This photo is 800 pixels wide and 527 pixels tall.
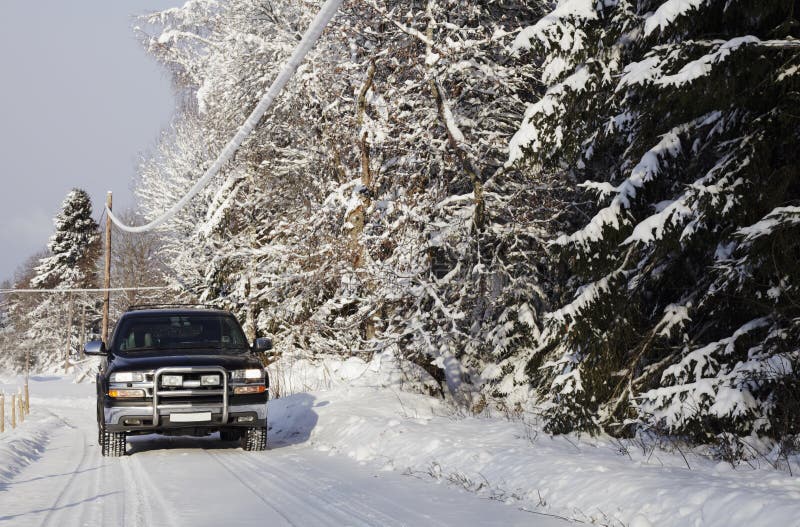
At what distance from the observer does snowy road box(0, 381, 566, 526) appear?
660 centimetres

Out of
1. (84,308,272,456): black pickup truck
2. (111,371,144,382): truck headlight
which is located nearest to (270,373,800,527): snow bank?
(84,308,272,456): black pickup truck

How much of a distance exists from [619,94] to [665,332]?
2633 mm

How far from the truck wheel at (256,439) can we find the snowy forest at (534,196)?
12.4 ft

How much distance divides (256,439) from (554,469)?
5161 mm

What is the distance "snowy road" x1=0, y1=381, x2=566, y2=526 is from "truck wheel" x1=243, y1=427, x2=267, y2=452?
16 cm

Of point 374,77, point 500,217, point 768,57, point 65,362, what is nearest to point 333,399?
point 500,217

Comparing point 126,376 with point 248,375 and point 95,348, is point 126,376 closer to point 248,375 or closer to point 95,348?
point 95,348

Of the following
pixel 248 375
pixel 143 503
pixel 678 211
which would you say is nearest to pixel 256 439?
pixel 248 375

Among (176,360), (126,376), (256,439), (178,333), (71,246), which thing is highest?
(71,246)

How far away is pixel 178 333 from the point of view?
1240 cm

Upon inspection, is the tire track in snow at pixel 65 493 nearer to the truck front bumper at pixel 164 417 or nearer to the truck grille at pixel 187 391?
the truck front bumper at pixel 164 417

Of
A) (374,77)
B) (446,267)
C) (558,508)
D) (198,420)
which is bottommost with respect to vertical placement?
(558,508)

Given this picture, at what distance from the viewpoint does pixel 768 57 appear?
24.4 ft

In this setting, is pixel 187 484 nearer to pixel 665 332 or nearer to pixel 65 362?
pixel 665 332
